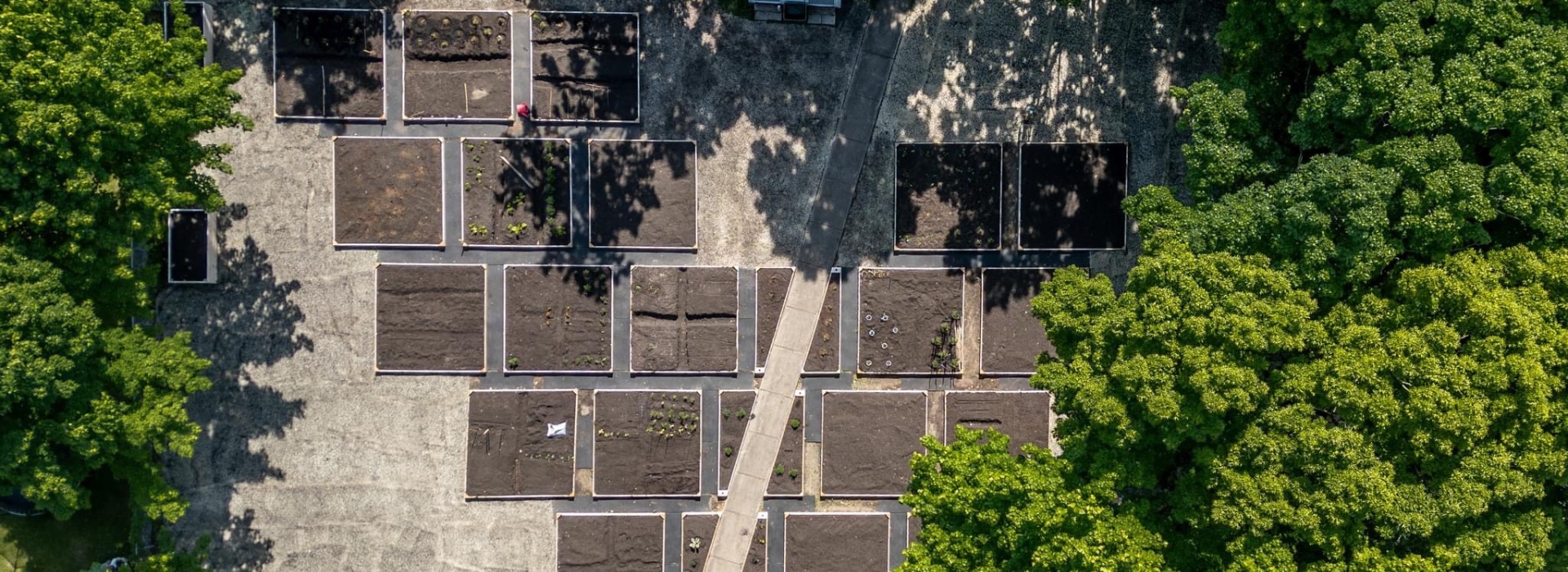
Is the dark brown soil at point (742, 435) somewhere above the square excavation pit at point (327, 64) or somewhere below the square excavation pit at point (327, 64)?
below

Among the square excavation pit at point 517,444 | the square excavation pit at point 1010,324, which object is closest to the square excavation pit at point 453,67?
the square excavation pit at point 517,444

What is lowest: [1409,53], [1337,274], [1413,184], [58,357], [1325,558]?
[1325,558]

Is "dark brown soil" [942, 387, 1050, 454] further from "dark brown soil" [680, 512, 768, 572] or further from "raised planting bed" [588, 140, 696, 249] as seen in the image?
"raised planting bed" [588, 140, 696, 249]

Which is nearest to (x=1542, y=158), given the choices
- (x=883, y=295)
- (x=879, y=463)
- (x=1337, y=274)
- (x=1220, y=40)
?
(x=1337, y=274)

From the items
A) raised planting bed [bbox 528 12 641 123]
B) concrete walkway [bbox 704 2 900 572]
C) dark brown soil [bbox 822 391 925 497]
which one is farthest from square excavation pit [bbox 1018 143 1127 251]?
raised planting bed [bbox 528 12 641 123]

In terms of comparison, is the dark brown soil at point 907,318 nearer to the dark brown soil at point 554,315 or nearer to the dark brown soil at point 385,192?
the dark brown soil at point 554,315

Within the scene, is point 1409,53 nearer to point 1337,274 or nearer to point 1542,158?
point 1542,158

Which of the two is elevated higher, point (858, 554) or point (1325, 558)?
point (1325, 558)
